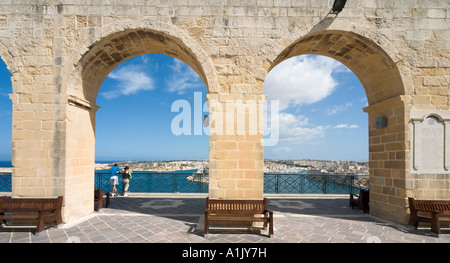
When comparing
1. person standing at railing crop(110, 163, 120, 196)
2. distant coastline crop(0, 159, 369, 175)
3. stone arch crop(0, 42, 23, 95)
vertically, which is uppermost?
stone arch crop(0, 42, 23, 95)

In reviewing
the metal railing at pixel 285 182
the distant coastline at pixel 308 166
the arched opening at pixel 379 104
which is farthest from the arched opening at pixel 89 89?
the distant coastline at pixel 308 166

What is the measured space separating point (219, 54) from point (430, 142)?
5616 mm

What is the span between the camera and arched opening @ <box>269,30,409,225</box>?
4.92 m

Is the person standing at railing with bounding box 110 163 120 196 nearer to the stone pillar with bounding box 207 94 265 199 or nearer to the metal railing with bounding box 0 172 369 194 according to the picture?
the metal railing with bounding box 0 172 369 194

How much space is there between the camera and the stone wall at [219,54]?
183 inches

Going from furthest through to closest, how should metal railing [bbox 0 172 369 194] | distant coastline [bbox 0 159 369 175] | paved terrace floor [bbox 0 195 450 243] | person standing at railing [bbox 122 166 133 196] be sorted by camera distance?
distant coastline [bbox 0 159 369 175]
metal railing [bbox 0 172 369 194]
person standing at railing [bbox 122 166 133 196]
paved terrace floor [bbox 0 195 450 243]

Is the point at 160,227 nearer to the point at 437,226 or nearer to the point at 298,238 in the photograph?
the point at 298,238

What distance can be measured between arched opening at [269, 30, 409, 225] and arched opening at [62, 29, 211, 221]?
3.15 meters

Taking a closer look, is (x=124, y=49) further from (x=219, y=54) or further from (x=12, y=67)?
(x=219, y=54)

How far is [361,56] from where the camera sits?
5523 mm

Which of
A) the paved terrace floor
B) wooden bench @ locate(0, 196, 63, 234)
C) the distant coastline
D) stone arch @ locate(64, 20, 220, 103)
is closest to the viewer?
the paved terrace floor

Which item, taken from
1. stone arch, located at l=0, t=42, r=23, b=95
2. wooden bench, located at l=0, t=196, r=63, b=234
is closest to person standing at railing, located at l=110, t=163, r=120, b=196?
wooden bench, located at l=0, t=196, r=63, b=234

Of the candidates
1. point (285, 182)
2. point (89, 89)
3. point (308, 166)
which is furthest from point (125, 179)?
point (308, 166)

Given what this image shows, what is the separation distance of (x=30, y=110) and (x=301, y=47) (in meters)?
7.00
